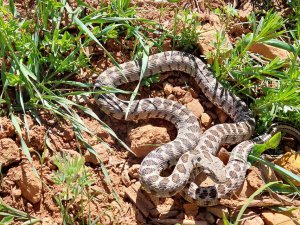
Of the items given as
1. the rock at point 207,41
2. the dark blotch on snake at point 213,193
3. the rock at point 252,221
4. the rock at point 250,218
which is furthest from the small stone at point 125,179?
the rock at point 207,41

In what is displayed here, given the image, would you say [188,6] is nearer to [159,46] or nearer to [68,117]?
[159,46]

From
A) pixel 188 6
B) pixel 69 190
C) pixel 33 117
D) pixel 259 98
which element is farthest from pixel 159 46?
pixel 69 190

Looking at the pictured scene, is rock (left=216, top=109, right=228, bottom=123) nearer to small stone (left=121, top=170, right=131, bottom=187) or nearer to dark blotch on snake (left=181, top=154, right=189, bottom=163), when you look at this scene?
dark blotch on snake (left=181, top=154, right=189, bottom=163)

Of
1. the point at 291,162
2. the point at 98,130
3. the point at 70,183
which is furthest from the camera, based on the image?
the point at 291,162

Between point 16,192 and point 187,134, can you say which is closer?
point 16,192

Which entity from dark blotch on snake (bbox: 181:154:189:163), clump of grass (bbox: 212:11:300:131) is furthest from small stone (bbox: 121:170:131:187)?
clump of grass (bbox: 212:11:300:131)

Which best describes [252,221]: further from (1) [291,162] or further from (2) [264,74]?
(2) [264,74]

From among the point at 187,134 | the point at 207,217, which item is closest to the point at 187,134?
the point at 187,134
